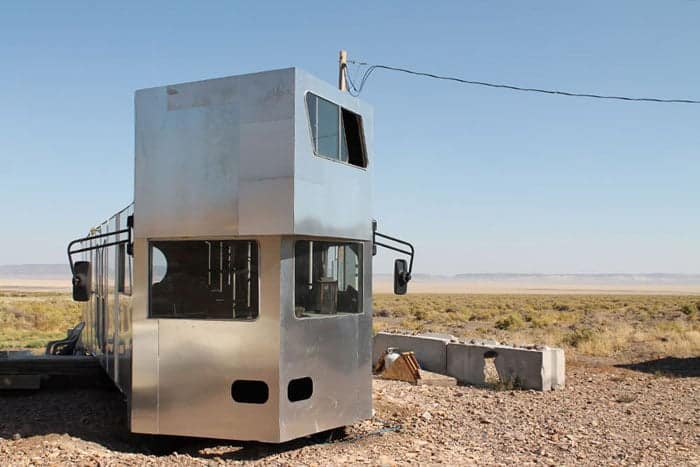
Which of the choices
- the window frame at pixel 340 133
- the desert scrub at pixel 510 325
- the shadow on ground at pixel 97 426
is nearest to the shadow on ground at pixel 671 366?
the shadow on ground at pixel 97 426

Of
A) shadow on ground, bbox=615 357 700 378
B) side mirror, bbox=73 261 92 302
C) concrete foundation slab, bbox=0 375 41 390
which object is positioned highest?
side mirror, bbox=73 261 92 302

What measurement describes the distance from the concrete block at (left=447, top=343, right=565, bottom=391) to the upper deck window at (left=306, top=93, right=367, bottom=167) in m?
6.61

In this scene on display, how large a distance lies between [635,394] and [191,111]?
376 inches

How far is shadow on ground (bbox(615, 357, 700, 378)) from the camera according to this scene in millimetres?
15259

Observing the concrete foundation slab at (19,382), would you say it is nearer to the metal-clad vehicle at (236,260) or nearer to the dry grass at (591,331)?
the metal-clad vehicle at (236,260)

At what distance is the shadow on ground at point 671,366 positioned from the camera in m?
15.3

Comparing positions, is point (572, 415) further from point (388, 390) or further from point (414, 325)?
point (414, 325)

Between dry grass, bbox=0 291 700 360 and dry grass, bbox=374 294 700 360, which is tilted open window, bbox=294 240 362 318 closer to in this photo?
dry grass, bbox=374 294 700 360

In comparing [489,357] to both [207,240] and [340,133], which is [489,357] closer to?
[340,133]

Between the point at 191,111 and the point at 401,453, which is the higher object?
the point at 191,111

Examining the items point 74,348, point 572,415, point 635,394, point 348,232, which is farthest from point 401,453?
point 74,348

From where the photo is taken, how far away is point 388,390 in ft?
38.5

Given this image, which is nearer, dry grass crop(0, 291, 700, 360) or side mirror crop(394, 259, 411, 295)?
side mirror crop(394, 259, 411, 295)

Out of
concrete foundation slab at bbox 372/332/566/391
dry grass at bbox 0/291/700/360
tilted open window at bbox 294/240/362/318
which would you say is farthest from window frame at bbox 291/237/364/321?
dry grass at bbox 0/291/700/360
